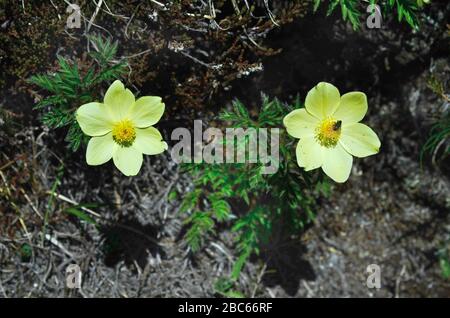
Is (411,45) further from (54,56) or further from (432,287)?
(54,56)

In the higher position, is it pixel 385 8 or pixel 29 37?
pixel 385 8

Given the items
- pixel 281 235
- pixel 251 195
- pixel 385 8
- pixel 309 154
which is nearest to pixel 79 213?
pixel 251 195

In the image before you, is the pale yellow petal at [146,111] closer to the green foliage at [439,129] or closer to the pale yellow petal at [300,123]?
the pale yellow petal at [300,123]

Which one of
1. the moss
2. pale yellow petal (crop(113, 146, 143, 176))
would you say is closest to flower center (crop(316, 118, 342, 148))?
pale yellow petal (crop(113, 146, 143, 176))

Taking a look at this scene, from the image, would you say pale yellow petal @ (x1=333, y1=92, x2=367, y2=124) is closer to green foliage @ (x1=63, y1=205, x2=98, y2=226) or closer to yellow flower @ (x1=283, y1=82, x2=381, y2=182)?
yellow flower @ (x1=283, y1=82, x2=381, y2=182)

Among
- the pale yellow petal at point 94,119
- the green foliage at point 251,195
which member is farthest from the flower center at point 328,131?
the pale yellow petal at point 94,119

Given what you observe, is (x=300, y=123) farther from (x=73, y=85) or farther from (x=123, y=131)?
(x=73, y=85)

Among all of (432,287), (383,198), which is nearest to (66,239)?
(383,198)
